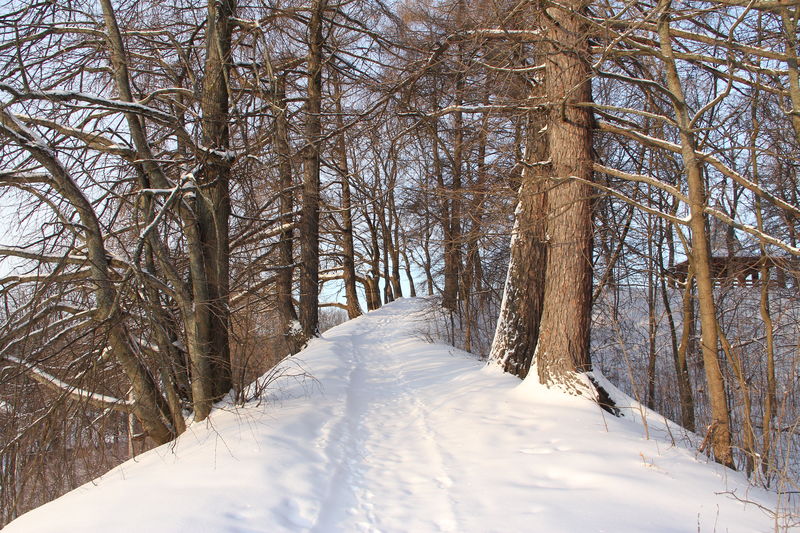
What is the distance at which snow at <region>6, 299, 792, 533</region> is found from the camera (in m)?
3.10

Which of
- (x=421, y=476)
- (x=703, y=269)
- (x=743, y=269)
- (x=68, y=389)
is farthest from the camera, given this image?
(x=743, y=269)

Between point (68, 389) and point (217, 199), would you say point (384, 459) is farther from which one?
point (217, 199)

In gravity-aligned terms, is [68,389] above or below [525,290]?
below

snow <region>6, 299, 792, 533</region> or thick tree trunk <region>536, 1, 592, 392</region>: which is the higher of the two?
thick tree trunk <region>536, 1, 592, 392</region>

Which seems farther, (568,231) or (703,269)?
(568,231)

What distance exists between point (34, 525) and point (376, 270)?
23632mm

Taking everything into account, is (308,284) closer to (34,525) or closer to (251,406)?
(251,406)

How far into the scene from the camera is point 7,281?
16.3 feet

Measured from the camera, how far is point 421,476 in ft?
13.6

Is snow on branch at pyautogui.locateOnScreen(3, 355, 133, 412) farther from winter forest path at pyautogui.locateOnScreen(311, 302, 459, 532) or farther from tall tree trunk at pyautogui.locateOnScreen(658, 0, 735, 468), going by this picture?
tall tree trunk at pyautogui.locateOnScreen(658, 0, 735, 468)

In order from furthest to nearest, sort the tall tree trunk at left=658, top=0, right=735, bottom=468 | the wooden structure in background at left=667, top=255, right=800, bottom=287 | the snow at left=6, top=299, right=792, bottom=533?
the wooden structure in background at left=667, top=255, right=800, bottom=287 → the tall tree trunk at left=658, top=0, right=735, bottom=468 → the snow at left=6, top=299, right=792, bottom=533

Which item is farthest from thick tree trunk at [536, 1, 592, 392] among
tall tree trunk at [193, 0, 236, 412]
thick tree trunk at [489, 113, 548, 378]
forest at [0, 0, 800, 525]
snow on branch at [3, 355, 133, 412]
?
snow on branch at [3, 355, 133, 412]

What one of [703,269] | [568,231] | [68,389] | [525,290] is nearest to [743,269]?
[568,231]

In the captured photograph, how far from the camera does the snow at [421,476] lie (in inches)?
122
